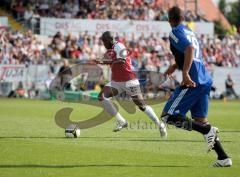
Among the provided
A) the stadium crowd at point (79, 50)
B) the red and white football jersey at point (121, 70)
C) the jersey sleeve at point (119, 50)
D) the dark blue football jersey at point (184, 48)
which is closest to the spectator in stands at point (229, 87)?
the stadium crowd at point (79, 50)

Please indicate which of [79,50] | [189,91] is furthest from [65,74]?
[189,91]

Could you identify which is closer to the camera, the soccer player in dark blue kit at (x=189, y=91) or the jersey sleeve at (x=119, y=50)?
the soccer player in dark blue kit at (x=189, y=91)

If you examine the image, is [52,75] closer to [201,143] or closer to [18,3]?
[18,3]

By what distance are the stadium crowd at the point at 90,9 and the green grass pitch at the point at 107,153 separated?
823 inches

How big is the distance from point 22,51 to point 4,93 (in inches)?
92.0

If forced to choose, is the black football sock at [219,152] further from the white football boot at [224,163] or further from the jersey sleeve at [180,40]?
the jersey sleeve at [180,40]

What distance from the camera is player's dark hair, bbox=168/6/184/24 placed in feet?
33.8

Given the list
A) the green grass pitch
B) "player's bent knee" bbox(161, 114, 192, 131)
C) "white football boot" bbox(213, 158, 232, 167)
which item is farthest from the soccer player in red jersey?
"white football boot" bbox(213, 158, 232, 167)

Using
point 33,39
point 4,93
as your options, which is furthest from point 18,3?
point 4,93

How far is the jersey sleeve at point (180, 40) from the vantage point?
33.4 ft

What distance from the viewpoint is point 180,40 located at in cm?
1025

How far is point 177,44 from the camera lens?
1030 centimetres

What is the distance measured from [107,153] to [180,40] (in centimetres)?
262

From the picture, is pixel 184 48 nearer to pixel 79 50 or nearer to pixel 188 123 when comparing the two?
pixel 188 123
